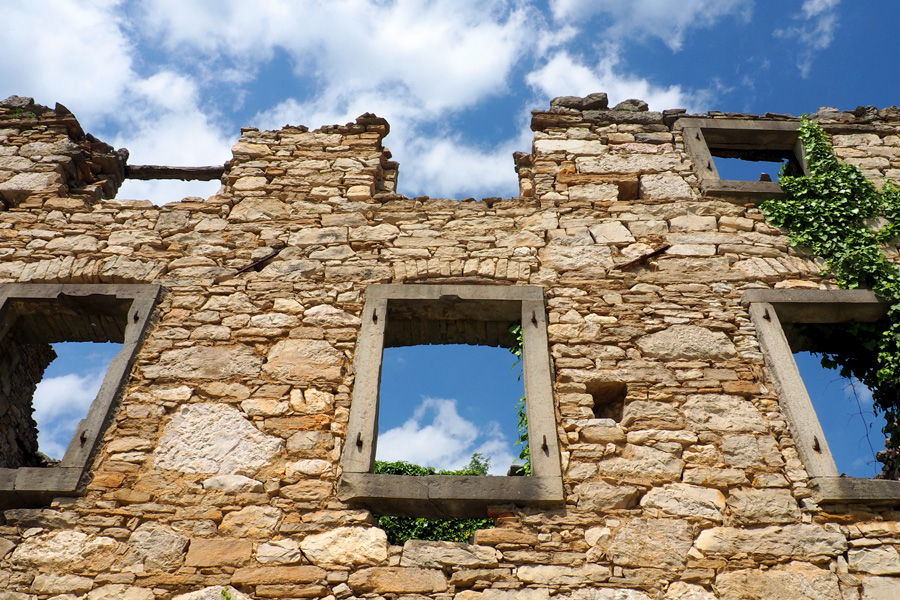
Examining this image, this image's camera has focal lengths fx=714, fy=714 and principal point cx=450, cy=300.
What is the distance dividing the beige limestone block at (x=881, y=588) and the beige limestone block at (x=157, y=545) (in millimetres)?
3747

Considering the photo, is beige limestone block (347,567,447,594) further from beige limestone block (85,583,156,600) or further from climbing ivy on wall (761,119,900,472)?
climbing ivy on wall (761,119,900,472)

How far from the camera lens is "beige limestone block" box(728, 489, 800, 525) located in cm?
412

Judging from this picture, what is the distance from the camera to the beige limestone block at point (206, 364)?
16.1 ft

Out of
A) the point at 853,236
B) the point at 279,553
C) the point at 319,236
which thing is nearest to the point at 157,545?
the point at 279,553

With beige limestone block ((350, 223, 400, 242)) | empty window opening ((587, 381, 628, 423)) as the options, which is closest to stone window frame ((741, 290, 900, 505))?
empty window opening ((587, 381, 628, 423))

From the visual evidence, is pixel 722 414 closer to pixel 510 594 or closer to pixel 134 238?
pixel 510 594

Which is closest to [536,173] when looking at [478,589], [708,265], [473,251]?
[473,251]

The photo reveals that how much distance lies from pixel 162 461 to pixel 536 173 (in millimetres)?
3939

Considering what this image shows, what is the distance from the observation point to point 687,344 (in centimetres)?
502

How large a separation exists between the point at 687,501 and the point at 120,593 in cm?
323

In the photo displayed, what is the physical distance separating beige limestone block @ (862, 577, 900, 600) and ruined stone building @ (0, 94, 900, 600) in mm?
11

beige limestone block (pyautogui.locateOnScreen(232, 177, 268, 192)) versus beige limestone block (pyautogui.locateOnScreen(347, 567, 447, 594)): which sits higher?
beige limestone block (pyautogui.locateOnScreen(232, 177, 268, 192))

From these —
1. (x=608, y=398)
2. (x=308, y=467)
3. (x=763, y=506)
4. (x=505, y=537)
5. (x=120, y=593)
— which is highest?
(x=608, y=398)

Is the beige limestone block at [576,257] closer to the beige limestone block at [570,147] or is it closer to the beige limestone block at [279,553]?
the beige limestone block at [570,147]
